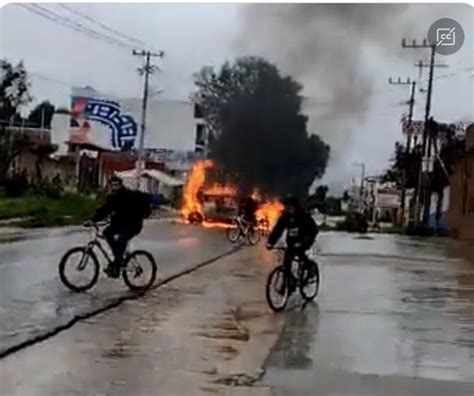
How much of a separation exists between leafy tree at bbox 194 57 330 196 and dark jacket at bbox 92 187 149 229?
153 cm

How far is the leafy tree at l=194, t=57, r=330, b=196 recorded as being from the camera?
12734 millimetres

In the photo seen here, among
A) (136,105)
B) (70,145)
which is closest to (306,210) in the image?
(136,105)

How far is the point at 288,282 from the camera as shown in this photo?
40.3 feet

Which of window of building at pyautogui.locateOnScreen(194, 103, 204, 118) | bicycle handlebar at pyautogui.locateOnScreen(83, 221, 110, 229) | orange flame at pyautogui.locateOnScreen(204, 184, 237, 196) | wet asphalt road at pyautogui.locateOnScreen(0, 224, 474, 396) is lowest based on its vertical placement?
wet asphalt road at pyautogui.locateOnScreen(0, 224, 474, 396)

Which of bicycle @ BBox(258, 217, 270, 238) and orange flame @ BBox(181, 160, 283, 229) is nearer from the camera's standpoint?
orange flame @ BBox(181, 160, 283, 229)

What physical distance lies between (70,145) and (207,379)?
7883 mm

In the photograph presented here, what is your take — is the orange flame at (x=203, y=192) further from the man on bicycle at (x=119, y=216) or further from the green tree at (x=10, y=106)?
the man on bicycle at (x=119, y=216)

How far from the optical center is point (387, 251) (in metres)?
26.8

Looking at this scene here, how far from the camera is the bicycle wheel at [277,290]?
12023 mm

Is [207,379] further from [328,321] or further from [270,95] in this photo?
[270,95]

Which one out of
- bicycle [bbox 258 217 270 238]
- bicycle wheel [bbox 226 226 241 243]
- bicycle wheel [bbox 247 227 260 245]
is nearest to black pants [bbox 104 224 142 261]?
bicycle [bbox 258 217 270 238]

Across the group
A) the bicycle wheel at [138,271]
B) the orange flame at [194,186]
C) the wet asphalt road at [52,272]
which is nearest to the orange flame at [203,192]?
the orange flame at [194,186]

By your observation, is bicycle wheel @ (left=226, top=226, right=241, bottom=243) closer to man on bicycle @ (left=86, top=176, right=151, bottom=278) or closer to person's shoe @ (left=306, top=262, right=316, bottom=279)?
person's shoe @ (left=306, top=262, right=316, bottom=279)

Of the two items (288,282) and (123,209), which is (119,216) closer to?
(123,209)
